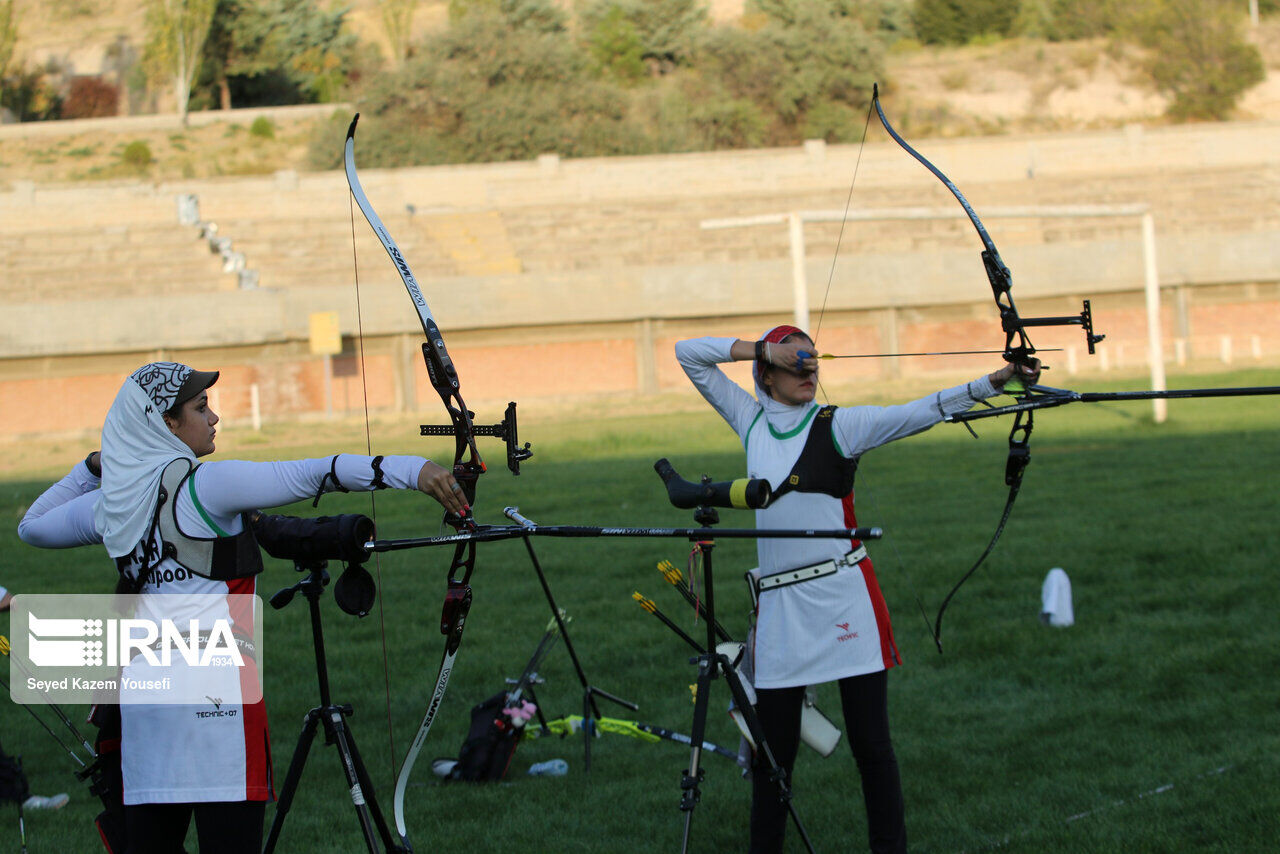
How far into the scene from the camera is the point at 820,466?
4.16m

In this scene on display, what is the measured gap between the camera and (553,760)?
19.8 ft

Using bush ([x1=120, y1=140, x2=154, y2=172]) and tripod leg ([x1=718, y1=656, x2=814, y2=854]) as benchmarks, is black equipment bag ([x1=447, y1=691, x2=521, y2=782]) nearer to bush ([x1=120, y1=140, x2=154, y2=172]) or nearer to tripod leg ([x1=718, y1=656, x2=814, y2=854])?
tripod leg ([x1=718, y1=656, x2=814, y2=854])

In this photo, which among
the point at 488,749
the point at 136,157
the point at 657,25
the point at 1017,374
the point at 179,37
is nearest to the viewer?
the point at 1017,374

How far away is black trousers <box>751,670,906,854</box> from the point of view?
13.4ft

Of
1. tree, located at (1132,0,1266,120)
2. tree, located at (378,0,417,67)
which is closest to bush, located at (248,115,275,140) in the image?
tree, located at (378,0,417,67)

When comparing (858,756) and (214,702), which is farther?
(858,756)

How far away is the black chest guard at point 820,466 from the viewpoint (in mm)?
4164

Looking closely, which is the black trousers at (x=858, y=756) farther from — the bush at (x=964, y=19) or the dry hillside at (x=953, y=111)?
the bush at (x=964, y=19)

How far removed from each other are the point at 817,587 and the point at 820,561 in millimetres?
87

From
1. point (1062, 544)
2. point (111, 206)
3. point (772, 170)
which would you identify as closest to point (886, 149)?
point (772, 170)

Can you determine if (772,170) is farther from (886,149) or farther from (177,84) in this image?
(177,84)

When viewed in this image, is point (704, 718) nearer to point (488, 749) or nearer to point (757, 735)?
point (757, 735)

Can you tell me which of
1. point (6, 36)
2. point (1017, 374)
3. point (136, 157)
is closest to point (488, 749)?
point (1017, 374)

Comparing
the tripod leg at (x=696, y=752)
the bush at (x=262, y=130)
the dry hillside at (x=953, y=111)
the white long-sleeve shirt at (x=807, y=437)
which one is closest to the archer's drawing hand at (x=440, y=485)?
the tripod leg at (x=696, y=752)
